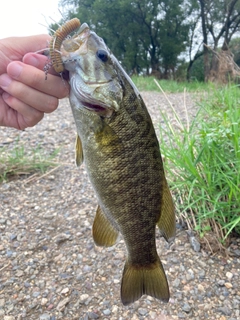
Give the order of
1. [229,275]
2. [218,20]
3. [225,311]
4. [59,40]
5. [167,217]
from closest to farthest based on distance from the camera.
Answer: [59,40], [167,217], [225,311], [229,275], [218,20]

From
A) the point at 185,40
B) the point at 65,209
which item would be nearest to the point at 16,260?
the point at 65,209

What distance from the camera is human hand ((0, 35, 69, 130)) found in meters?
1.53

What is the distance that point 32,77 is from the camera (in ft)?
5.02

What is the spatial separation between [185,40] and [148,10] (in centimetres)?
377

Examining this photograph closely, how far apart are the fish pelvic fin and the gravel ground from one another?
65 cm

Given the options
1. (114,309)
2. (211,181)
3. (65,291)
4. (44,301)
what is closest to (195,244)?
(211,181)

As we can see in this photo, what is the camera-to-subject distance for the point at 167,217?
1430mm

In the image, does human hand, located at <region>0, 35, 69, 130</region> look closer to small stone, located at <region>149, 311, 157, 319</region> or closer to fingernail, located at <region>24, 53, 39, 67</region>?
fingernail, located at <region>24, 53, 39, 67</region>

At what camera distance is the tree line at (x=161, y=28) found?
790 inches

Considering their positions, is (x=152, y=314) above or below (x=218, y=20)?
below

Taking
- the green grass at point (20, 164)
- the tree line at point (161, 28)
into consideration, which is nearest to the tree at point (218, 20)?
the tree line at point (161, 28)

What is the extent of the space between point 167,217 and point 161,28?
924 inches

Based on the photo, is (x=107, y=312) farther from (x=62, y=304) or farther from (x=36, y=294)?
(x=36, y=294)

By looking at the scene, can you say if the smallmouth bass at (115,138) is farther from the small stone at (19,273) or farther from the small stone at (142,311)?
the small stone at (19,273)
